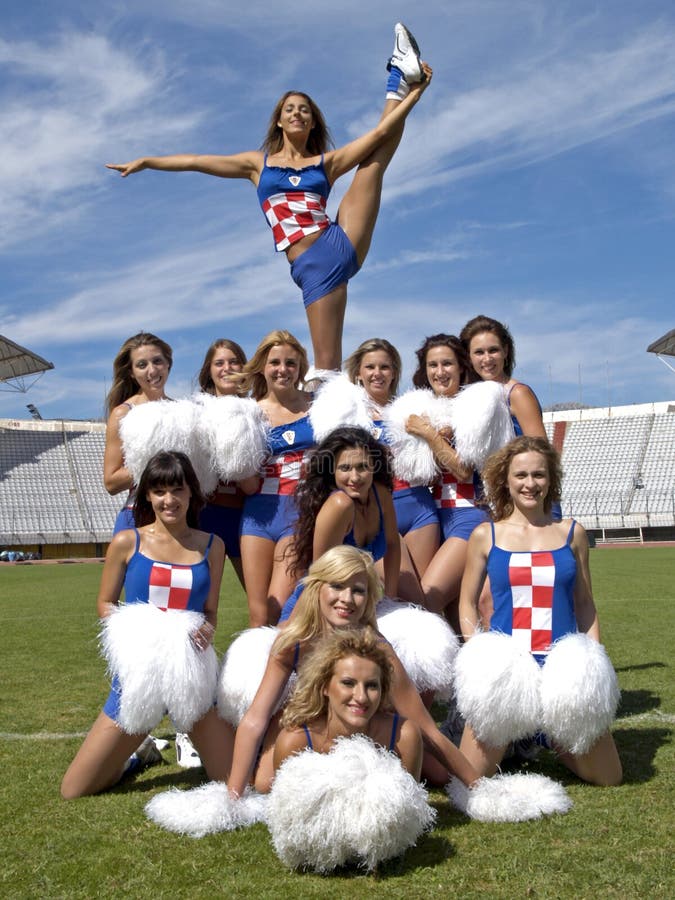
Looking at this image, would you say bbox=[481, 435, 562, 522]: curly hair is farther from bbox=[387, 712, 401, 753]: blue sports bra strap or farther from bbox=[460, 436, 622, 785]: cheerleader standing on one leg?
bbox=[387, 712, 401, 753]: blue sports bra strap

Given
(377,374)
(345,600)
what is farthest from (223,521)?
(345,600)

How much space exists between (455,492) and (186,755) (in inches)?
65.8

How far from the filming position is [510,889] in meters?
2.26

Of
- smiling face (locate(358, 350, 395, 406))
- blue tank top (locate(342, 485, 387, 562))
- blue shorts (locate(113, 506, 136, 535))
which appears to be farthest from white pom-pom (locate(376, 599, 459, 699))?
blue shorts (locate(113, 506, 136, 535))

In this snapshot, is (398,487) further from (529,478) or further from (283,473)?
(529,478)

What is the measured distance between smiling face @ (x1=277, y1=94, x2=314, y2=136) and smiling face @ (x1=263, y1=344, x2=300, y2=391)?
1.16 meters

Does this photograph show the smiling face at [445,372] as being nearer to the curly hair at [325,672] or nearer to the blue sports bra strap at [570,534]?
the blue sports bra strap at [570,534]

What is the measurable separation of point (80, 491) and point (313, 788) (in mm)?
35545

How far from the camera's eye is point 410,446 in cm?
399

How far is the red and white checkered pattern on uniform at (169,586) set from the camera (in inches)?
135

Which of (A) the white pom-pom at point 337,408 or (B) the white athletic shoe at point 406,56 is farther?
(B) the white athletic shoe at point 406,56

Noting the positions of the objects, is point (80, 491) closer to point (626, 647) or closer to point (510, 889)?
point (626, 647)

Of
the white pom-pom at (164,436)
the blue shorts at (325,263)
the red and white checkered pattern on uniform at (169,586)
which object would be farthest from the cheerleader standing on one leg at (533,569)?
the blue shorts at (325,263)

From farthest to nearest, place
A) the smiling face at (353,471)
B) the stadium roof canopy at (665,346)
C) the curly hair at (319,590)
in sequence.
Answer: the stadium roof canopy at (665,346)
the smiling face at (353,471)
the curly hair at (319,590)
